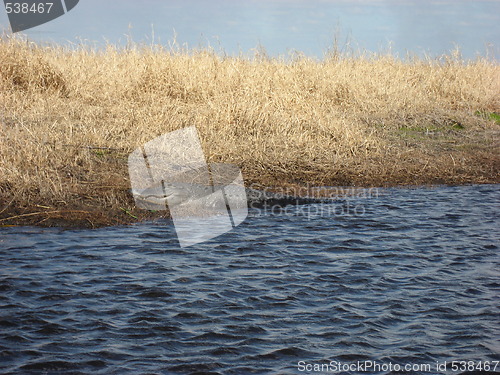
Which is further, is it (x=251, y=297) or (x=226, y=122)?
(x=226, y=122)

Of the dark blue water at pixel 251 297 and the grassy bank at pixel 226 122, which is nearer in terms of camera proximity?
the dark blue water at pixel 251 297

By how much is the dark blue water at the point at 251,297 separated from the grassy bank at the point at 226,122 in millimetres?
1139

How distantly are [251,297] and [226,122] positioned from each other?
4.86m

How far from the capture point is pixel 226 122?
9117mm

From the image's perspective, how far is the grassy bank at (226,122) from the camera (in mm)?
7043

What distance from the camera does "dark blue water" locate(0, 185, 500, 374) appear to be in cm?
375

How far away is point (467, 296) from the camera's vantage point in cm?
472

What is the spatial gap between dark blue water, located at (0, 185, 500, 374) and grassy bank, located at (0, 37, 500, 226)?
1139 millimetres

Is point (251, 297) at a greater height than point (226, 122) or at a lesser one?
lesser

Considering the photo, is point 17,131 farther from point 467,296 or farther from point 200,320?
point 467,296

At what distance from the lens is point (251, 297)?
4.57 meters

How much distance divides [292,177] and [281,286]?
3416mm

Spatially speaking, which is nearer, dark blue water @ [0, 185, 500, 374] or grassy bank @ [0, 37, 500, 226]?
dark blue water @ [0, 185, 500, 374]

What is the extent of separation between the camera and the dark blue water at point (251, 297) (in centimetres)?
375
